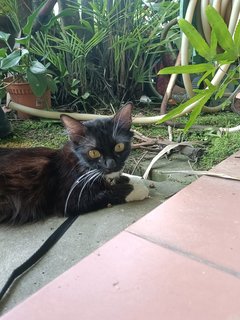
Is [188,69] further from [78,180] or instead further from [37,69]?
[37,69]

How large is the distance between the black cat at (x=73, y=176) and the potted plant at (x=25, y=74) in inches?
21.2

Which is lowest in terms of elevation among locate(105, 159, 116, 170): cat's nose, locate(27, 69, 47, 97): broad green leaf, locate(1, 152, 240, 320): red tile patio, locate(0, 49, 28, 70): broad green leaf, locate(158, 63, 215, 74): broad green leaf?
locate(105, 159, 116, 170): cat's nose

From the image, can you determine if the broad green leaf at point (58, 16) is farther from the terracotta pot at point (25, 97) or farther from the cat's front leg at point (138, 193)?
the cat's front leg at point (138, 193)

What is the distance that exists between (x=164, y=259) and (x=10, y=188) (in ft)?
2.48

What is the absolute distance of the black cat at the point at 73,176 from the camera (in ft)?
3.65

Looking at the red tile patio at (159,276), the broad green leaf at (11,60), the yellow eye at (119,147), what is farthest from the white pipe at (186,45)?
the red tile patio at (159,276)

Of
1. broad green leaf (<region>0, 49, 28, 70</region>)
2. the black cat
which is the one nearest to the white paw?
the black cat

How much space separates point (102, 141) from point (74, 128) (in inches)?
4.8

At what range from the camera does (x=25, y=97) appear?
2.03m

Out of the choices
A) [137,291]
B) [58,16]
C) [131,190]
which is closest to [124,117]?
[131,190]

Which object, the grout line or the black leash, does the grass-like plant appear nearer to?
the black leash

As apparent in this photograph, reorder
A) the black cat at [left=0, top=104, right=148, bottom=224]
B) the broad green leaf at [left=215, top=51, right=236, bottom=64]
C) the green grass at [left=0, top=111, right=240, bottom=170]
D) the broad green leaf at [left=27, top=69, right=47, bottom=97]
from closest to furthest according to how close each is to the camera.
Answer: the broad green leaf at [left=215, top=51, right=236, bottom=64], the black cat at [left=0, top=104, right=148, bottom=224], the green grass at [left=0, top=111, right=240, bottom=170], the broad green leaf at [left=27, top=69, right=47, bottom=97]

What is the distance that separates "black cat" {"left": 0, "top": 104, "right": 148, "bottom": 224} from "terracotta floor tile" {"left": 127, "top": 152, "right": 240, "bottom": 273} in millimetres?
433

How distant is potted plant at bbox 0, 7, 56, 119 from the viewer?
5.24 ft
